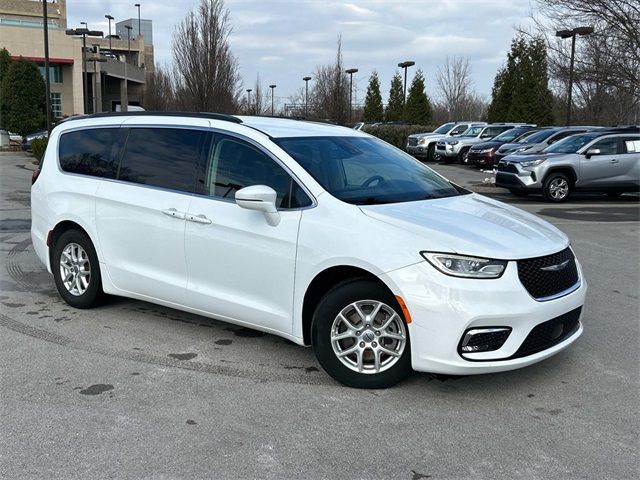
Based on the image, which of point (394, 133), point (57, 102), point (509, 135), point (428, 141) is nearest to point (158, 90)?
point (57, 102)

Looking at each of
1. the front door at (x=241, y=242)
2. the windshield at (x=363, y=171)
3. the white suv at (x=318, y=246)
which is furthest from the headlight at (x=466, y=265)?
the front door at (x=241, y=242)

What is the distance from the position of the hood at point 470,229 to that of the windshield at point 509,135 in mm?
22127

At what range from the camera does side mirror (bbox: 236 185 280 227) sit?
14.2ft

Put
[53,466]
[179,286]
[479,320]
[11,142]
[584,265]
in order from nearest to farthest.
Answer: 1. [53,466]
2. [479,320]
3. [179,286]
4. [584,265]
5. [11,142]

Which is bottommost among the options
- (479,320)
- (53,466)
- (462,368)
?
(53,466)

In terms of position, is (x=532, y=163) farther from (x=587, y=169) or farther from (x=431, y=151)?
(x=431, y=151)

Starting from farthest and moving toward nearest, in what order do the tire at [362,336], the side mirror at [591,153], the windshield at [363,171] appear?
the side mirror at [591,153] → the windshield at [363,171] → the tire at [362,336]

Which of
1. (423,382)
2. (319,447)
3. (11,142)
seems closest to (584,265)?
(423,382)

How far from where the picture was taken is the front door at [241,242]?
174 inches

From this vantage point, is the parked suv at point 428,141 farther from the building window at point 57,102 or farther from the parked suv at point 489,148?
the building window at point 57,102

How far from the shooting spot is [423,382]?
432 centimetres

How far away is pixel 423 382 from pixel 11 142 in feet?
128

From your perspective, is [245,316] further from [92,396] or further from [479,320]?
[479,320]

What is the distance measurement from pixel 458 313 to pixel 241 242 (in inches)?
64.9
